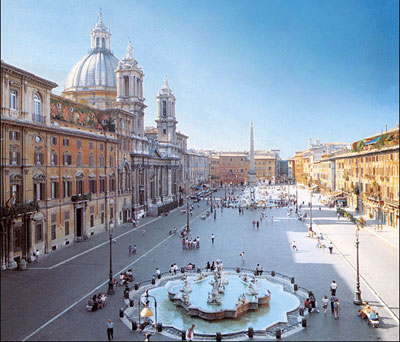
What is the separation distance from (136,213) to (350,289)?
111 ft

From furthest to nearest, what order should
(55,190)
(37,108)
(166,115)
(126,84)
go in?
1. (166,115)
2. (126,84)
3. (55,190)
4. (37,108)

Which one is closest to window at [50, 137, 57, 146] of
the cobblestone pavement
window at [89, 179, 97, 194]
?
window at [89, 179, 97, 194]

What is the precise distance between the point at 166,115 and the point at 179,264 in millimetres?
50721

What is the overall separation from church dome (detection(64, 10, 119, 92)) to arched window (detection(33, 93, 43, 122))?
3182cm

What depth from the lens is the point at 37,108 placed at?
30328mm

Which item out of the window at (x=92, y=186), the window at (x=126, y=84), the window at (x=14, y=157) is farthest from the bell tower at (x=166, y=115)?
the window at (x=14, y=157)

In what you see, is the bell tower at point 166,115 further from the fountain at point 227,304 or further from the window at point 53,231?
the fountain at point 227,304

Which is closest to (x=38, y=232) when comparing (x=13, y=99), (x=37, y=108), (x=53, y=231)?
(x=53, y=231)

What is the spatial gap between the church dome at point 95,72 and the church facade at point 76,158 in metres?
0.16

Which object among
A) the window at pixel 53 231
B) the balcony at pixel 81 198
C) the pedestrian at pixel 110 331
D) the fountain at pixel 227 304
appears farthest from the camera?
the balcony at pixel 81 198

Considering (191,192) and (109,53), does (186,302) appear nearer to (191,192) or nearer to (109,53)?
(109,53)

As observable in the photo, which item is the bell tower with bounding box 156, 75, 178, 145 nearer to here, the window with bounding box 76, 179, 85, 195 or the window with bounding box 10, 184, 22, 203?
the window with bounding box 76, 179, 85, 195

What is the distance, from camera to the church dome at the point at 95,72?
202 feet

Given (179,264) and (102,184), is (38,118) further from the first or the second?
(179,264)
